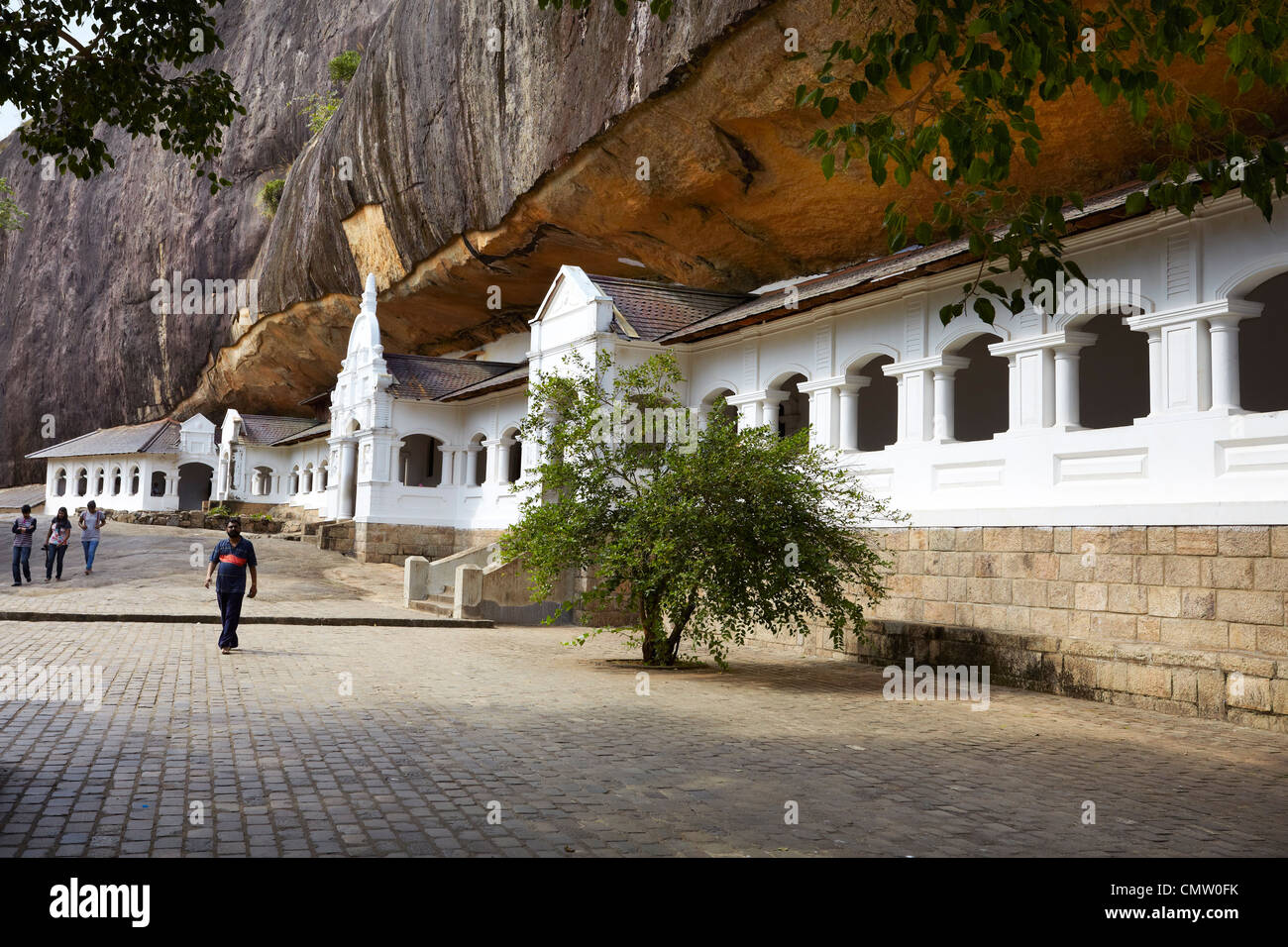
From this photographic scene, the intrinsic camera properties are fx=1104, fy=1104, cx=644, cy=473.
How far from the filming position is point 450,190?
2795 cm

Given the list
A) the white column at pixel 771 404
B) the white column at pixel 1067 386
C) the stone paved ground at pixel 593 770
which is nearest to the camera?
the stone paved ground at pixel 593 770

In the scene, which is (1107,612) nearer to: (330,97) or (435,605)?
(435,605)

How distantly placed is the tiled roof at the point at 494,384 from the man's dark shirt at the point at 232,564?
12.4m

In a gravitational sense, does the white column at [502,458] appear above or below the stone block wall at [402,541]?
above

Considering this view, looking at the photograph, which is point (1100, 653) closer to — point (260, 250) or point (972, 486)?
point (972, 486)

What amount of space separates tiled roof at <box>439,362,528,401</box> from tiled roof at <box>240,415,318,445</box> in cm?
1757

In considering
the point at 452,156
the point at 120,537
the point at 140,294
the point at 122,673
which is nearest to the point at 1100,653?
the point at 122,673

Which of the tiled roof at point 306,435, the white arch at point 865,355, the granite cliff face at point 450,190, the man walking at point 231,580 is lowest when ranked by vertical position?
the man walking at point 231,580

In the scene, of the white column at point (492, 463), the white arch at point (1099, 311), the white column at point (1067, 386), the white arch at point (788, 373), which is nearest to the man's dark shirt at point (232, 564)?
the white arch at point (788, 373)

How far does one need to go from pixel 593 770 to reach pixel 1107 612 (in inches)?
286

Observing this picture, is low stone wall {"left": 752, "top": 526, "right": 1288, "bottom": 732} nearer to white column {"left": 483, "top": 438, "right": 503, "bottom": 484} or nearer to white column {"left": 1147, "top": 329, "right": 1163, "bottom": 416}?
white column {"left": 1147, "top": 329, "right": 1163, "bottom": 416}

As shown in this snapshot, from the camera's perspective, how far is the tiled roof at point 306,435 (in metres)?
38.9

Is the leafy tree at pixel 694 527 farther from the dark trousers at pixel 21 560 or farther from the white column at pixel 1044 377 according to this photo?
the dark trousers at pixel 21 560

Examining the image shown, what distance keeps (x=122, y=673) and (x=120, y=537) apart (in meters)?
22.7
